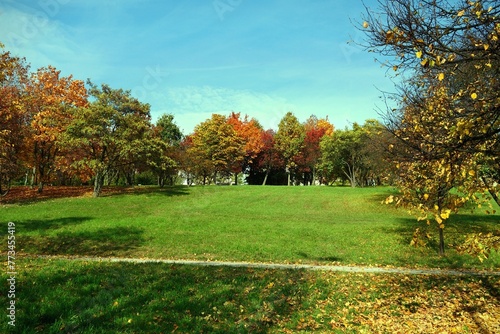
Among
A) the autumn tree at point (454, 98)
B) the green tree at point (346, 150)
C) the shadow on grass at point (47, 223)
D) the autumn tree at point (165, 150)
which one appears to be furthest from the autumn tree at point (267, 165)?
the autumn tree at point (454, 98)

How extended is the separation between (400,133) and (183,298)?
20.3 feet

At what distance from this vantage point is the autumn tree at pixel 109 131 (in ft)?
99.7

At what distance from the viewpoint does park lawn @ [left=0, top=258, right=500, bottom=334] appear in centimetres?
649

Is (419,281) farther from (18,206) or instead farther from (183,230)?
(18,206)

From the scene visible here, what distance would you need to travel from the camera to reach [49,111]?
1265 inches

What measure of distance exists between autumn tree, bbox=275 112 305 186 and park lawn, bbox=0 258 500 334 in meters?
54.3


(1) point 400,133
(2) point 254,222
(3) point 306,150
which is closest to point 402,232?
(2) point 254,222

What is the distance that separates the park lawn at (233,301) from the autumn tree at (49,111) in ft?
82.8

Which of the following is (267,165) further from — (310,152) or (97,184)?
(97,184)

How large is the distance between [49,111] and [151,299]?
31.2 meters

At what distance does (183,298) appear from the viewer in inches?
304

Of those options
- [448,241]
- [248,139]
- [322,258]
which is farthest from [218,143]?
[322,258]

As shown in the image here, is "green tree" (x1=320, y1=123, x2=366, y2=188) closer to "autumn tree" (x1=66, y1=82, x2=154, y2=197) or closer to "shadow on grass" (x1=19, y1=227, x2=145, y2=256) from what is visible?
"autumn tree" (x1=66, y1=82, x2=154, y2=197)

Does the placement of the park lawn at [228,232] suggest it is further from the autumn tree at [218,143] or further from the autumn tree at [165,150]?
the autumn tree at [218,143]
